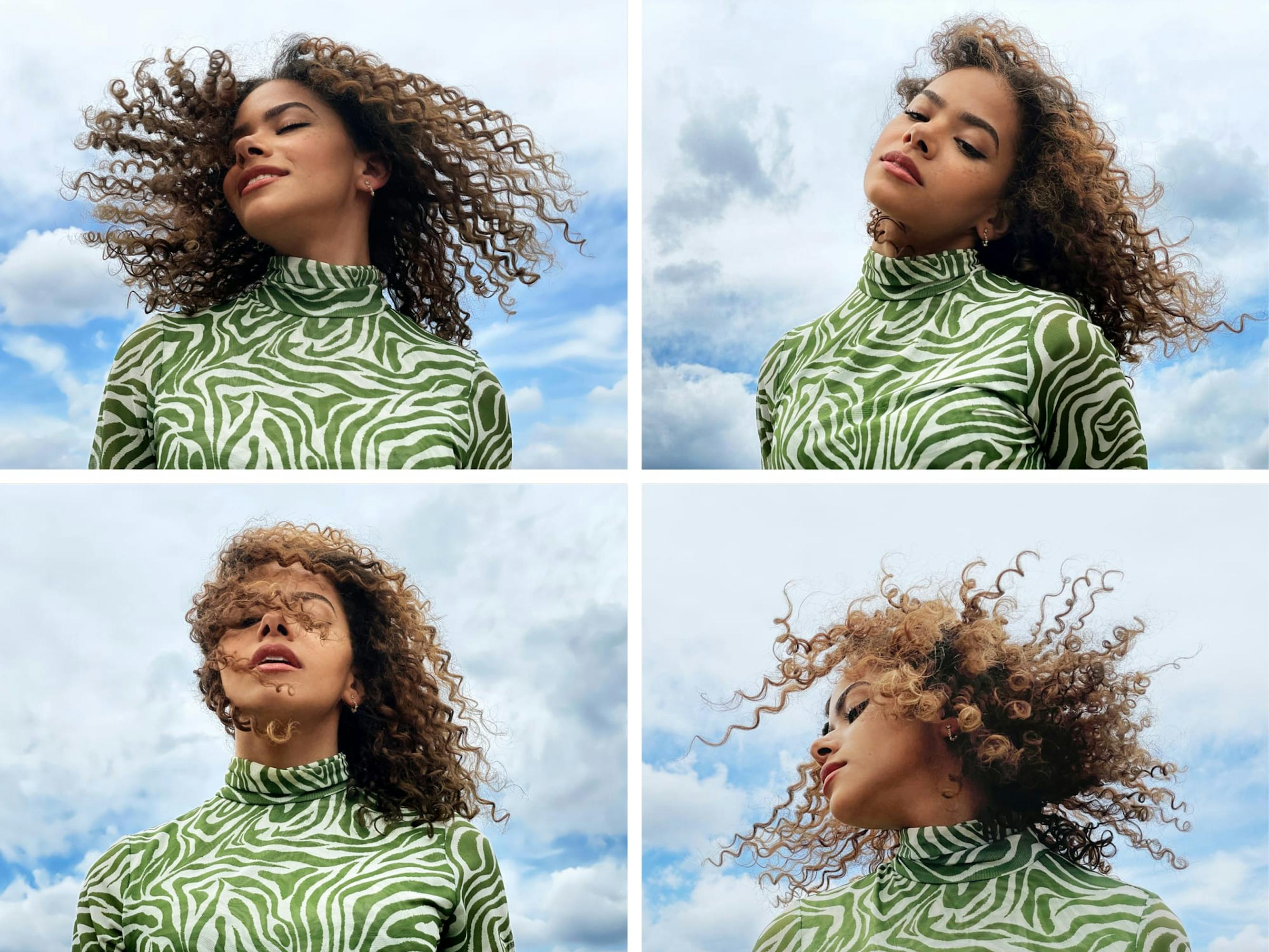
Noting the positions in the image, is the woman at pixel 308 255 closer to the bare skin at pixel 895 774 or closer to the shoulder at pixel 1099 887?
the bare skin at pixel 895 774

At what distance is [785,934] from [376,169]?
3.08 ft

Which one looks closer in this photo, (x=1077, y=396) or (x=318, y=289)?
(x=1077, y=396)

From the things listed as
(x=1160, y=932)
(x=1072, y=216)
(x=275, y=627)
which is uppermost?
(x=1072, y=216)

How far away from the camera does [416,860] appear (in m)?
2.00

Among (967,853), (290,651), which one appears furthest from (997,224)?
(290,651)

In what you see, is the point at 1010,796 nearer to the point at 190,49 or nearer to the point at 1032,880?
the point at 1032,880

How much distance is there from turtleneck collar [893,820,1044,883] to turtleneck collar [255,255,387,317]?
2.65ft

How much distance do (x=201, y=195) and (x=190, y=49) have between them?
0.18 meters

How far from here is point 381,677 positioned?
209 cm

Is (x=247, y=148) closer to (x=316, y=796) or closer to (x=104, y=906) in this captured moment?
(x=316, y=796)

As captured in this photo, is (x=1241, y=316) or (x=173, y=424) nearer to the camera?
(x=173, y=424)

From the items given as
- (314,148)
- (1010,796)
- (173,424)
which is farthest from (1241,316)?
(173,424)

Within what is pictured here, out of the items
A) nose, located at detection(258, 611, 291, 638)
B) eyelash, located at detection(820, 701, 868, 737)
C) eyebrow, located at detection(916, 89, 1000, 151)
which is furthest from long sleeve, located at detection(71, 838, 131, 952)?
eyebrow, located at detection(916, 89, 1000, 151)

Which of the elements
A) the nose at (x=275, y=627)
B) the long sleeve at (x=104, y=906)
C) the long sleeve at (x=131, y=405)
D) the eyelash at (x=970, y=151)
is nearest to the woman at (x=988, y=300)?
the eyelash at (x=970, y=151)
